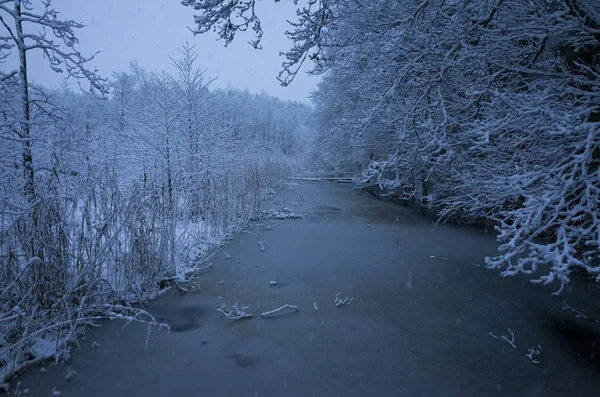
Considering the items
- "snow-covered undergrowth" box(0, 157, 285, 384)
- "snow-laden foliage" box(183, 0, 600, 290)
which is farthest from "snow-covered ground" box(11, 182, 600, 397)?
"snow-laden foliage" box(183, 0, 600, 290)

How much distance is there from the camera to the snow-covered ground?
3.51m

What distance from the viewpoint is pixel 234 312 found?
5059 mm

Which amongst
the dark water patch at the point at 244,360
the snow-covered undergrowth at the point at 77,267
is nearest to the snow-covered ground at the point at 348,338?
the dark water patch at the point at 244,360

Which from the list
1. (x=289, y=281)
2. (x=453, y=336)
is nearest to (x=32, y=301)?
(x=289, y=281)

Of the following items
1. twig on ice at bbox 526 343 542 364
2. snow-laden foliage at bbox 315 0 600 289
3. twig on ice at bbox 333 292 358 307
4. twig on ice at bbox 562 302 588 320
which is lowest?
twig on ice at bbox 562 302 588 320

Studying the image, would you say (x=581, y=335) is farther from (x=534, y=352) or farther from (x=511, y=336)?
(x=534, y=352)

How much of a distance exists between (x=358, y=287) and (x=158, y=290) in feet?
11.3

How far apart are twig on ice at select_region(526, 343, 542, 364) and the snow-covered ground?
0.01 meters

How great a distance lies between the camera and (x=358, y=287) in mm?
6305

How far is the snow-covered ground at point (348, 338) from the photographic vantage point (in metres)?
3.51

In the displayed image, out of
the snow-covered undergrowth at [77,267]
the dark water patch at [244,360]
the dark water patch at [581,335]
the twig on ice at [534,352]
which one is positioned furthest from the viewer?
the dark water patch at [581,335]

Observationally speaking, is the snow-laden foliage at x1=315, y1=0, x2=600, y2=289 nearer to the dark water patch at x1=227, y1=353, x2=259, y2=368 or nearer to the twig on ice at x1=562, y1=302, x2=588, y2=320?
the twig on ice at x1=562, y1=302, x2=588, y2=320

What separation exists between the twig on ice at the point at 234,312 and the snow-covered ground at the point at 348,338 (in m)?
0.06

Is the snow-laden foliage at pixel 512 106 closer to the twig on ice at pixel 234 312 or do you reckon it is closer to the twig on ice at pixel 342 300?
the twig on ice at pixel 342 300
